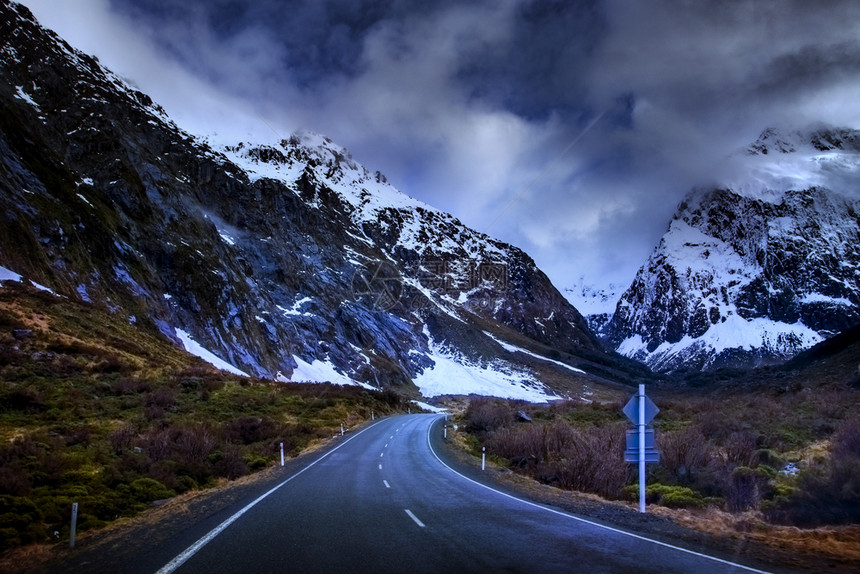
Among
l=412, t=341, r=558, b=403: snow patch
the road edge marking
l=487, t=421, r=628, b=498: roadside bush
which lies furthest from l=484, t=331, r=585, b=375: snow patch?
the road edge marking

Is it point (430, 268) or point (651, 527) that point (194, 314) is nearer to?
point (651, 527)

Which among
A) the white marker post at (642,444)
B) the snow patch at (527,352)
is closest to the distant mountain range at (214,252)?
the snow patch at (527,352)

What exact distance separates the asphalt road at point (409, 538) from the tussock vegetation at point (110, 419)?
3.08 meters

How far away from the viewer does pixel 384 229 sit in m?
180

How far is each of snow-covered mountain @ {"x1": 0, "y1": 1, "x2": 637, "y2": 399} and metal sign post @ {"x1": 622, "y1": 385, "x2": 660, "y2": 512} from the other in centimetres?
4193

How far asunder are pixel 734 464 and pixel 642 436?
17.7 feet

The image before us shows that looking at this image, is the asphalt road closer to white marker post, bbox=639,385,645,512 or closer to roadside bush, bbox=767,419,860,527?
white marker post, bbox=639,385,645,512

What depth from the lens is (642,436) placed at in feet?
37.2

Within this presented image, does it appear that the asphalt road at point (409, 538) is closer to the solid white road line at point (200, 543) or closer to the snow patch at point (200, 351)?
the solid white road line at point (200, 543)

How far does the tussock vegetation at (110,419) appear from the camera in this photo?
36.4 ft

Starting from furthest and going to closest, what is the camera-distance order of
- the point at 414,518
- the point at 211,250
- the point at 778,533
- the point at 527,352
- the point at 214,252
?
1. the point at 527,352
2. the point at 214,252
3. the point at 211,250
4. the point at 414,518
5. the point at 778,533

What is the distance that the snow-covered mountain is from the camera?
156ft

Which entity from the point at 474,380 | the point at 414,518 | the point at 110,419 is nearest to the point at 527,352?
the point at 474,380

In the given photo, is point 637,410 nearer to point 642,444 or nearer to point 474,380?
point 642,444
